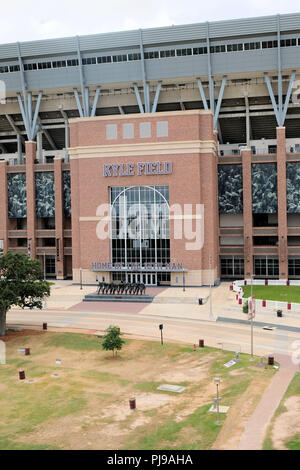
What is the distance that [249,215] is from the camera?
2945 inches

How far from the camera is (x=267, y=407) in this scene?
25438 mm

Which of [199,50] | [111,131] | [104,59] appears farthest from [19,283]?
[199,50]

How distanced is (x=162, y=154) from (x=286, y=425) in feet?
170

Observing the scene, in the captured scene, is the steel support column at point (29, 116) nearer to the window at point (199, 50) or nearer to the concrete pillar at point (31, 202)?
the concrete pillar at point (31, 202)

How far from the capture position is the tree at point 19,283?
42.7m

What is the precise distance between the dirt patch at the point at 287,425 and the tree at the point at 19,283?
25953 millimetres

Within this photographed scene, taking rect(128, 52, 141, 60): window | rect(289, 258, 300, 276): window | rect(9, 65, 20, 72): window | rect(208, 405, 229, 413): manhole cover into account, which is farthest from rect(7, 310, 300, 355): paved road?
rect(9, 65, 20, 72): window

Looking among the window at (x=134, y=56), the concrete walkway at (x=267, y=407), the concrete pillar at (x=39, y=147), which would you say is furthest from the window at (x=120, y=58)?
the concrete walkway at (x=267, y=407)

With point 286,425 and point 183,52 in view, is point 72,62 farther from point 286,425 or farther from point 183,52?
point 286,425

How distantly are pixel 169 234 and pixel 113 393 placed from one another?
140 feet

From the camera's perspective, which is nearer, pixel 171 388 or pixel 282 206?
pixel 171 388

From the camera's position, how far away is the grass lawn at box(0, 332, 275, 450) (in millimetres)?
22391

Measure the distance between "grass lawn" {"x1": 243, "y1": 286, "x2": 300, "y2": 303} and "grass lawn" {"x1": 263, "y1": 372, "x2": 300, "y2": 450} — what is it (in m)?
29.9
